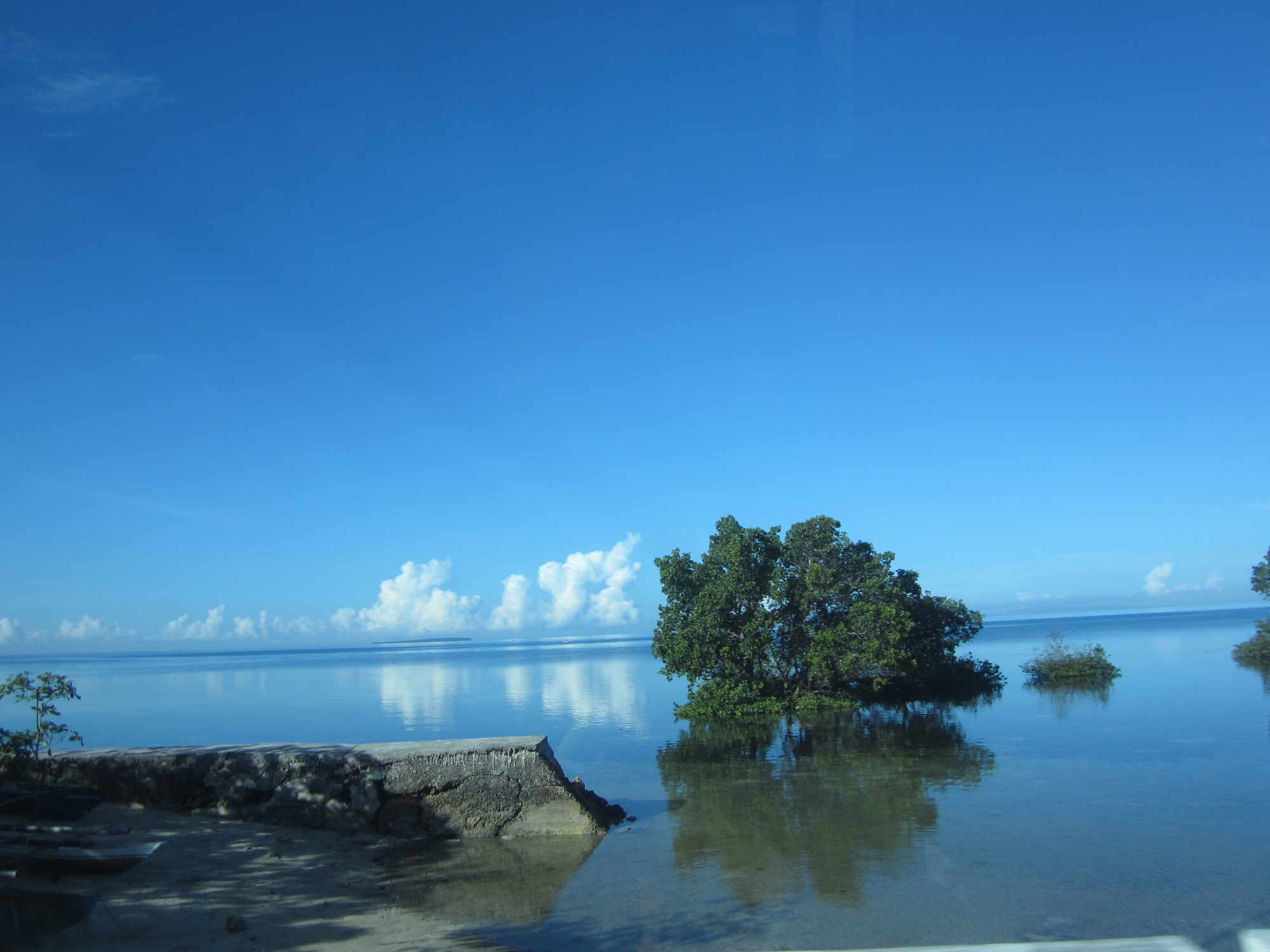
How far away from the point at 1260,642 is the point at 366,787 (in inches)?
1342

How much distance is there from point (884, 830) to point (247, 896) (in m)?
6.19

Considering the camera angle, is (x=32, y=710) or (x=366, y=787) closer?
(x=32, y=710)

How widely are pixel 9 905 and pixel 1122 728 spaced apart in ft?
57.6

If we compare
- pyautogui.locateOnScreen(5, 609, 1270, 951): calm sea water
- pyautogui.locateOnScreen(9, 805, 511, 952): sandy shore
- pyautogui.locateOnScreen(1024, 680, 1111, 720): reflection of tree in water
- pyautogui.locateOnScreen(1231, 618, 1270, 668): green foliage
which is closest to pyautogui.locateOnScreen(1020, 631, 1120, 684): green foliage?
pyautogui.locateOnScreen(1024, 680, 1111, 720): reflection of tree in water

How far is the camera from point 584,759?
14477 mm

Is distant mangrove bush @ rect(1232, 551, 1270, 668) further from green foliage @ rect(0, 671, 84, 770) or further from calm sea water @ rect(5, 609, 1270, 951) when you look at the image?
green foliage @ rect(0, 671, 84, 770)

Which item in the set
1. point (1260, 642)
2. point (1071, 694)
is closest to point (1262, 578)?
point (1260, 642)

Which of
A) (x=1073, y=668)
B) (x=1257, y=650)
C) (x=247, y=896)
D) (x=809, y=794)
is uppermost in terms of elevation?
(x=247, y=896)

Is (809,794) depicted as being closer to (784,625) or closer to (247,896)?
(247,896)

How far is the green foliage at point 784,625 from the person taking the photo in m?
20.0

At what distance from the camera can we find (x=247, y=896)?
6625 millimetres

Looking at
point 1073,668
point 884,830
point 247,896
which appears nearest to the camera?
point 247,896

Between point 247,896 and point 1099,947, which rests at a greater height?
point 1099,947

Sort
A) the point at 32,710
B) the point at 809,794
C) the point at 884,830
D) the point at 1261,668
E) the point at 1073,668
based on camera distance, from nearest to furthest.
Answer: the point at 32,710, the point at 884,830, the point at 809,794, the point at 1073,668, the point at 1261,668
